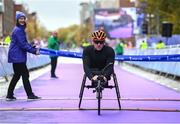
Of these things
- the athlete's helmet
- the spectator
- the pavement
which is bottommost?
the pavement

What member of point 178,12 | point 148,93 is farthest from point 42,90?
point 178,12

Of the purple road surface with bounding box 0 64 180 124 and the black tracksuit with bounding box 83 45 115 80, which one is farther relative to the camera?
the black tracksuit with bounding box 83 45 115 80

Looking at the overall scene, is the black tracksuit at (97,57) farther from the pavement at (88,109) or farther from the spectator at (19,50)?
the spectator at (19,50)

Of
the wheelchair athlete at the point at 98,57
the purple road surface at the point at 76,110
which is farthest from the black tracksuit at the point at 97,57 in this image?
the purple road surface at the point at 76,110

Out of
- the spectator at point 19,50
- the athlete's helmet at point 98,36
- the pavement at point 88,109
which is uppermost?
the athlete's helmet at point 98,36

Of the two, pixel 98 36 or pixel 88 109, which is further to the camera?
pixel 88 109

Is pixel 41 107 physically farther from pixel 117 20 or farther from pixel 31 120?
pixel 117 20

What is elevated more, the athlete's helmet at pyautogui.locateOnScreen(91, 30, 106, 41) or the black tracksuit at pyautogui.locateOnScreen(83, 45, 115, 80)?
the athlete's helmet at pyautogui.locateOnScreen(91, 30, 106, 41)

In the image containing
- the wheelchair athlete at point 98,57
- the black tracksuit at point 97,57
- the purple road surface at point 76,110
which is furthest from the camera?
the black tracksuit at point 97,57

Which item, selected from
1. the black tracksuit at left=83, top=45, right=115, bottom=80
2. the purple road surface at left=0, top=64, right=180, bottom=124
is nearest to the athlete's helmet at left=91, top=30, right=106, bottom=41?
the black tracksuit at left=83, top=45, right=115, bottom=80

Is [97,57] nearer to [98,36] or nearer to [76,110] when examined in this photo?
[98,36]

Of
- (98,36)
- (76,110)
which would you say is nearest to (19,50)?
(76,110)

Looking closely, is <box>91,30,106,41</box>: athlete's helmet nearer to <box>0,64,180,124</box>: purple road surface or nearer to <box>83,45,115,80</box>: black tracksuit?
<box>83,45,115,80</box>: black tracksuit

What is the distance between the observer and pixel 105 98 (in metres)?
15.0
